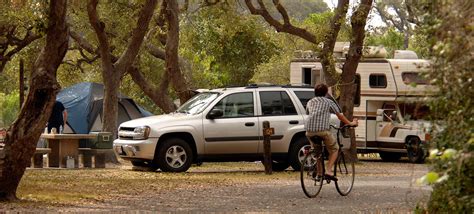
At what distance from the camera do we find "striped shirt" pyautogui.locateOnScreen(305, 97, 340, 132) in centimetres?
1619

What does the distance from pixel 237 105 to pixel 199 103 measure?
30.0 inches

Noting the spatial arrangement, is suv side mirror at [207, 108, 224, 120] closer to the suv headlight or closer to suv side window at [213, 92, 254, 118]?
suv side window at [213, 92, 254, 118]

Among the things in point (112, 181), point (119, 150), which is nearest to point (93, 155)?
point (119, 150)

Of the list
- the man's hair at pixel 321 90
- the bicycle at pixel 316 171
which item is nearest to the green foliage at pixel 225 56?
the bicycle at pixel 316 171

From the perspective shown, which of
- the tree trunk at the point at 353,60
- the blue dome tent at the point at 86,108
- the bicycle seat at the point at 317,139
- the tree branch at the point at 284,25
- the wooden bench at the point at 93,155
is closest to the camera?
the bicycle seat at the point at 317,139

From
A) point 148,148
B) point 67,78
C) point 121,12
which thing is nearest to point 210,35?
point 67,78

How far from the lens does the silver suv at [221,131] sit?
2242cm

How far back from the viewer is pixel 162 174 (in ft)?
72.2

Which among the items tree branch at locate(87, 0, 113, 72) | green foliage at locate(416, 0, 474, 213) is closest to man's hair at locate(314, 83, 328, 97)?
green foliage at locate(416, 0, 474, 213)

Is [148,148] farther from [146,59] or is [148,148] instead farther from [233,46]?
[233,46]

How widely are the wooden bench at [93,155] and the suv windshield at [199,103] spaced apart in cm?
288

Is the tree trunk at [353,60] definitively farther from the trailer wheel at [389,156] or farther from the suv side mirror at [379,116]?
the trailer wheel at [389,156]

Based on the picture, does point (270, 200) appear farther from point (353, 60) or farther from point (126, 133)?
point (353, 60)

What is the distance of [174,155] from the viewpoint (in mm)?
22531
